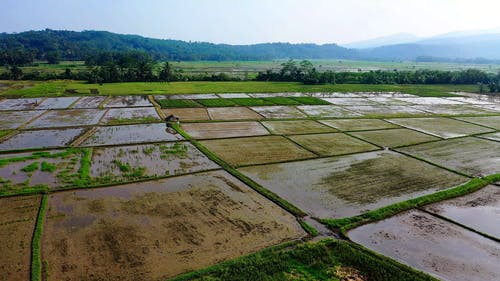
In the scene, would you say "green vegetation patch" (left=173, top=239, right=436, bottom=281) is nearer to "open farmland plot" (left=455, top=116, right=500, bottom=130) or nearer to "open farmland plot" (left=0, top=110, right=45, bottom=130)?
"open farmland plot" (left=0, top=110, right=45, bottom=130)

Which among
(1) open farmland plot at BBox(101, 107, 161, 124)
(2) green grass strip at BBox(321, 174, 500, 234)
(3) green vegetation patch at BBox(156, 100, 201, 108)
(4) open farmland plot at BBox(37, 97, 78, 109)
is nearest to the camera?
(2) green grass strip at BBox(321, 174, 500, 234)

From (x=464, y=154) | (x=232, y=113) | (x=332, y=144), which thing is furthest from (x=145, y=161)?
(x=464, y=154)

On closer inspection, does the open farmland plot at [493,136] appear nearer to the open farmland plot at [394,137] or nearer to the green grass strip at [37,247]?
the open farmland plot at [394,137]

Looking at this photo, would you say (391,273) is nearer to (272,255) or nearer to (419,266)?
(419,266)

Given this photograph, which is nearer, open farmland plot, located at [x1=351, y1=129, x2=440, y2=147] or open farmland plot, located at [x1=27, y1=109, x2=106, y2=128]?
open farmland plot, located at [x1=351, y1=129, x2=440, y2=147]

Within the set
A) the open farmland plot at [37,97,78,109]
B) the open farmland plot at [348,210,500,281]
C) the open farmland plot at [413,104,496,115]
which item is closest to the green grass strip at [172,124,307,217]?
the open farmland plot at [348,210,500,281]

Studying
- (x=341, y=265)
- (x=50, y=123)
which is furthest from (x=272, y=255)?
(x=50, y=123)

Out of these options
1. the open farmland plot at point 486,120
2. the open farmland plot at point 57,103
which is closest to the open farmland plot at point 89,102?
the open farmland plot at point 57,103
